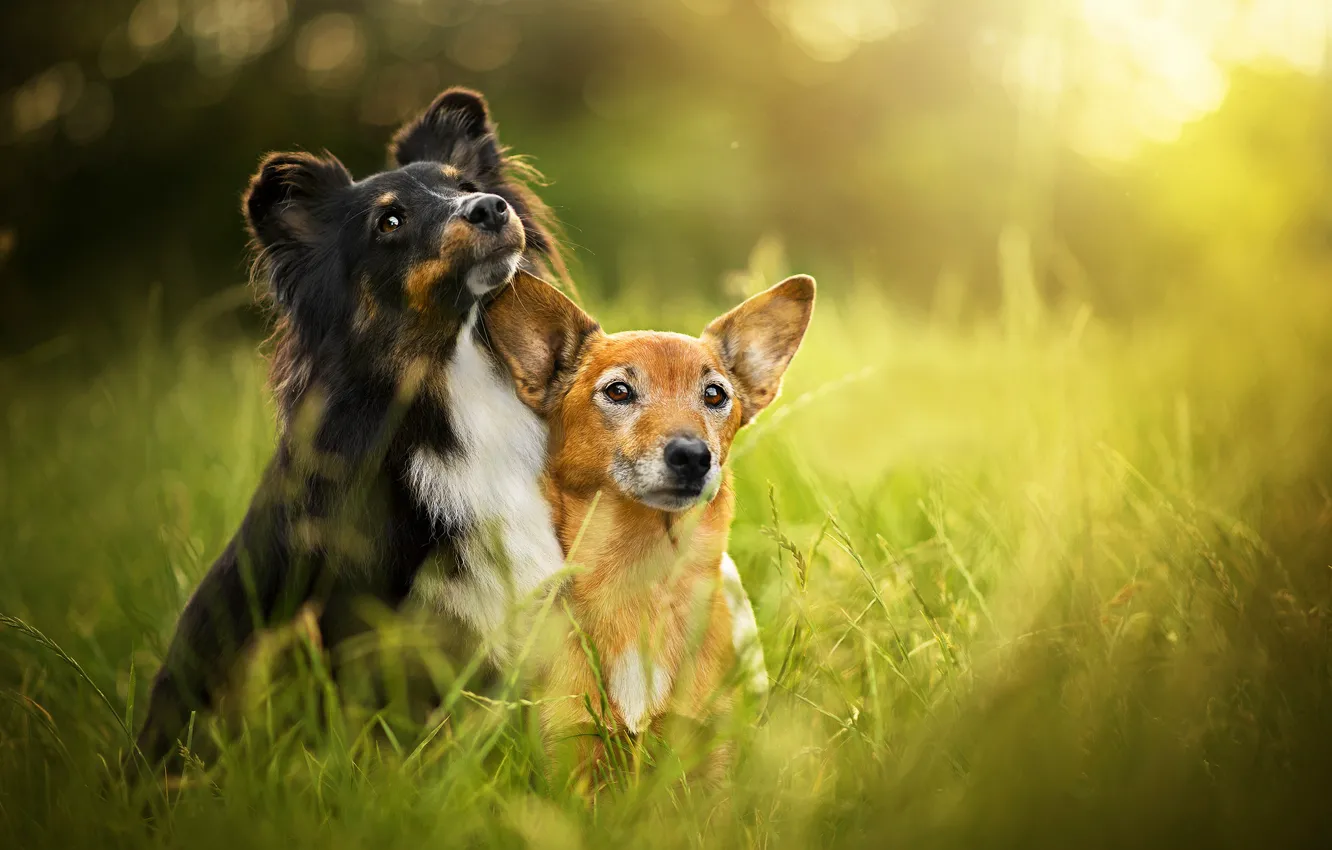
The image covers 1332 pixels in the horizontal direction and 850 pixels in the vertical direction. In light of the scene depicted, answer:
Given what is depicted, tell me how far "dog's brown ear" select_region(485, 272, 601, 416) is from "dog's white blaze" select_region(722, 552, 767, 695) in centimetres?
73

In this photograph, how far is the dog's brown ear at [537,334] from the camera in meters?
2.98

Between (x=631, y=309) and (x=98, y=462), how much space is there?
311cm

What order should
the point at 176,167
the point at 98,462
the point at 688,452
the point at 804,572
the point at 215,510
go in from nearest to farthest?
the point at 804,572 → the point at 688,452 → the point at 215,510 → the point at 98,462 → the point at 176,167

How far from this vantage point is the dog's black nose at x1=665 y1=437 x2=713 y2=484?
261cm

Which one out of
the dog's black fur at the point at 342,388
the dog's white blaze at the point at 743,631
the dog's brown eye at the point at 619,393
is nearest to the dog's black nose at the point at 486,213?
the dog's black fur at the point at 342,388

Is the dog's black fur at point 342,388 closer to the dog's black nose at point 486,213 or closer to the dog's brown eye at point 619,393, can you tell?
the dog's black nose at point 486,213

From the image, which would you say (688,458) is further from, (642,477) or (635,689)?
(635,689)

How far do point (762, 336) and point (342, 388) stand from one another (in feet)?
4.22

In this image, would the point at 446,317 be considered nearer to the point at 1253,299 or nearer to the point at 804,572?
the point at 804,572

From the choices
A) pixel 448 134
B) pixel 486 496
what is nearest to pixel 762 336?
pixel 486 496

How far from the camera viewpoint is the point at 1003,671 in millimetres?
2172

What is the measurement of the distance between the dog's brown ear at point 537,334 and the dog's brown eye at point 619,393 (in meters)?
0.21

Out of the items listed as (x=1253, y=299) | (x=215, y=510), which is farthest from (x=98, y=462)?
(x=1253, y=299)

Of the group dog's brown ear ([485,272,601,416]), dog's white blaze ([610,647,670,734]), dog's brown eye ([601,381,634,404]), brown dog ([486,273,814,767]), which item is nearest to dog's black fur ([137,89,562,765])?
dog's brown ear ([485,272,601,416])
